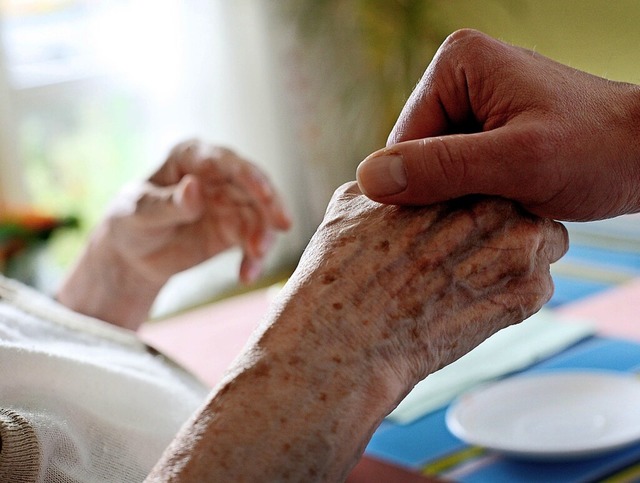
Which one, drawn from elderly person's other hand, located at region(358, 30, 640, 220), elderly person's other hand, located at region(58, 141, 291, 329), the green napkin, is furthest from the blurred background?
elderly person's other hand, located at region(358, 30, 640, 220)

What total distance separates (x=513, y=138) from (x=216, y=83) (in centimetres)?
330

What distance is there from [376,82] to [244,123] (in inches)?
26.8

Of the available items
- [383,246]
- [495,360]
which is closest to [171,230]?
[495,360]

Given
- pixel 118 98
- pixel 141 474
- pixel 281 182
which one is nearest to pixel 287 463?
pixel 141 474

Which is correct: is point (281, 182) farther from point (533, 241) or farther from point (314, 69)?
point (533, 241)

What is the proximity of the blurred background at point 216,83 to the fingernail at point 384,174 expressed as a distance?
251cm

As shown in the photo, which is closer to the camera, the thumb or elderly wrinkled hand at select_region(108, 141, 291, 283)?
the thumb

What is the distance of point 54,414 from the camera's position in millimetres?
768

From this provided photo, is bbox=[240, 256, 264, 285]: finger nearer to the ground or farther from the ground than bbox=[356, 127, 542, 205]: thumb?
nearer to the ground

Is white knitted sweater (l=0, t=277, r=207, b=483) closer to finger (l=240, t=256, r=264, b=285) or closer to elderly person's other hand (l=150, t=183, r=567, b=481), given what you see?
elderly person's other hand (l=150, t=183, r=567, b=481)

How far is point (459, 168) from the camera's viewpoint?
610 mm

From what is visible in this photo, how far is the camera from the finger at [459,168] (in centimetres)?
61

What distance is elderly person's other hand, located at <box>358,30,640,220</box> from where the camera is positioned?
614 mm

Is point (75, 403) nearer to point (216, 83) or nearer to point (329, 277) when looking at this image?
point (329, 277)
